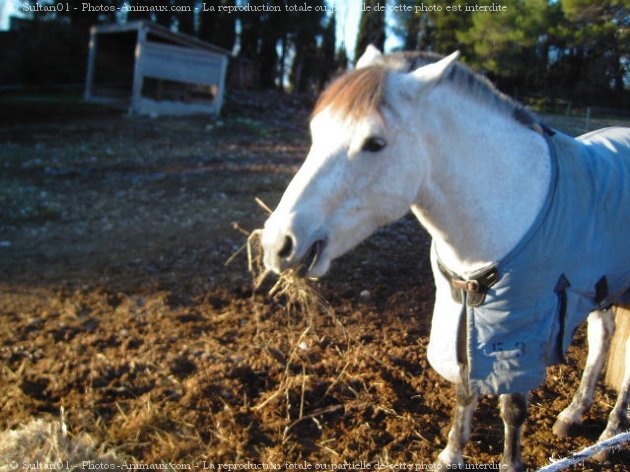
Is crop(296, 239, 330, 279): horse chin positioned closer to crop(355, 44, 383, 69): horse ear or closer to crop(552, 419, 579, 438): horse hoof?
crop(355, 44, 383, 69): horse ear

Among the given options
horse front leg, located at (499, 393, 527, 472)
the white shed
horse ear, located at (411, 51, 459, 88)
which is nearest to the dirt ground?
horse front leg, located at (499, 393, 527, 472)

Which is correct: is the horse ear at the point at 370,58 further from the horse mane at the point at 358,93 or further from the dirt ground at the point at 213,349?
the dirt ground at the point at 213,349

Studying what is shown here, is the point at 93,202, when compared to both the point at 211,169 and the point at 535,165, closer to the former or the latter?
the point at 211,169

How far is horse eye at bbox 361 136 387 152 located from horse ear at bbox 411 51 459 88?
0.25 meters

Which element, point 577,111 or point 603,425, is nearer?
point 603,425

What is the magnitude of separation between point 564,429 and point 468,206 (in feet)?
5.29

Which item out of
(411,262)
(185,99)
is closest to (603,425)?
(411,262)

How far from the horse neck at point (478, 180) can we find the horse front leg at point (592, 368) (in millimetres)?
1350

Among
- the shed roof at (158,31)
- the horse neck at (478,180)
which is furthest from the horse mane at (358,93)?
the shed roof at (158,31)

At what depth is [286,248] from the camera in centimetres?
148

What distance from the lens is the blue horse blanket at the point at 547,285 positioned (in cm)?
180

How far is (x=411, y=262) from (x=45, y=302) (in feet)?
10.5

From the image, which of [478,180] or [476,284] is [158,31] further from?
[476,284]

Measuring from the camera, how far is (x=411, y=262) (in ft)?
15.3
